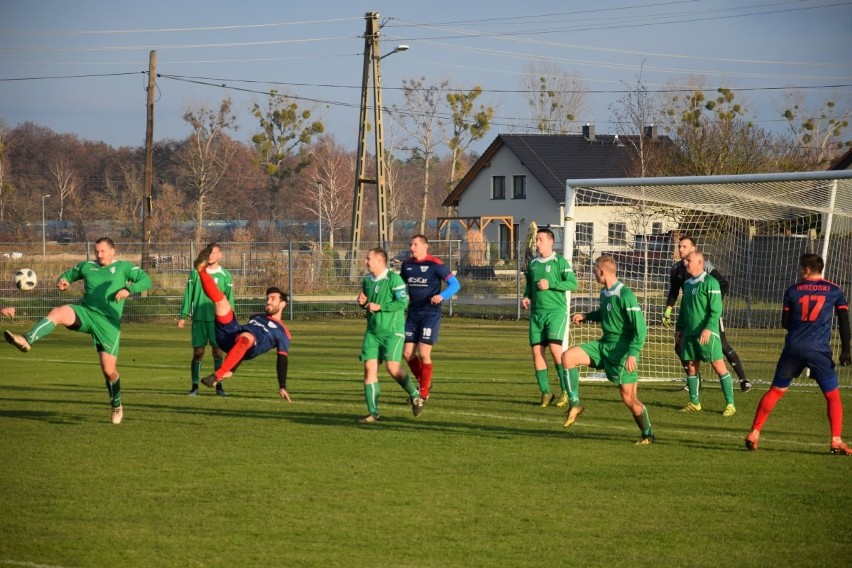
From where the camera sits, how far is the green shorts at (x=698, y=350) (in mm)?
12478

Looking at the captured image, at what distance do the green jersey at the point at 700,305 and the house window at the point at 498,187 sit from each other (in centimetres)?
5384

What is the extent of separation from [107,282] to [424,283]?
392 cm

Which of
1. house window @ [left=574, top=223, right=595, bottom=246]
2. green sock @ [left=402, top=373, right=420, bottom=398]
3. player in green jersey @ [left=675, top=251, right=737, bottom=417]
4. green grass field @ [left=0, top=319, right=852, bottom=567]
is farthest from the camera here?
house window @ [left=574, top=223, right=595, bottom=246]

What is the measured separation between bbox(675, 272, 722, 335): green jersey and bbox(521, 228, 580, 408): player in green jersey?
53.4 inches

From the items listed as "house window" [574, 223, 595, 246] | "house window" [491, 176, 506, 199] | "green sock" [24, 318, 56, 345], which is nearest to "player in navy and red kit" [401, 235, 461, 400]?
"green sock" [24, 318, 56, 345]

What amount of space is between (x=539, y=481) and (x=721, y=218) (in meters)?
16.8

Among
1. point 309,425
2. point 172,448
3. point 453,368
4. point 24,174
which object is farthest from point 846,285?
point 24,174

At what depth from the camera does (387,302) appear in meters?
11.3

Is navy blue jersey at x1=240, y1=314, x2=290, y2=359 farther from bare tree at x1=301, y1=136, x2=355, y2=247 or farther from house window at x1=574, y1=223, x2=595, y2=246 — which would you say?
bare tree at x1=301, y1=136, x2=355, y2=247

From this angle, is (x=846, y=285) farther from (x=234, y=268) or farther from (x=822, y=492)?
(x=234, y=268)

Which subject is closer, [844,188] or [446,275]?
[446,275]

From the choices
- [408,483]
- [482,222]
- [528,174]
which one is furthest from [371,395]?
[528,174]

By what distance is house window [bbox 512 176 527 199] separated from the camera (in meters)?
65.3

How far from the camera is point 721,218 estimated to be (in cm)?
2395
